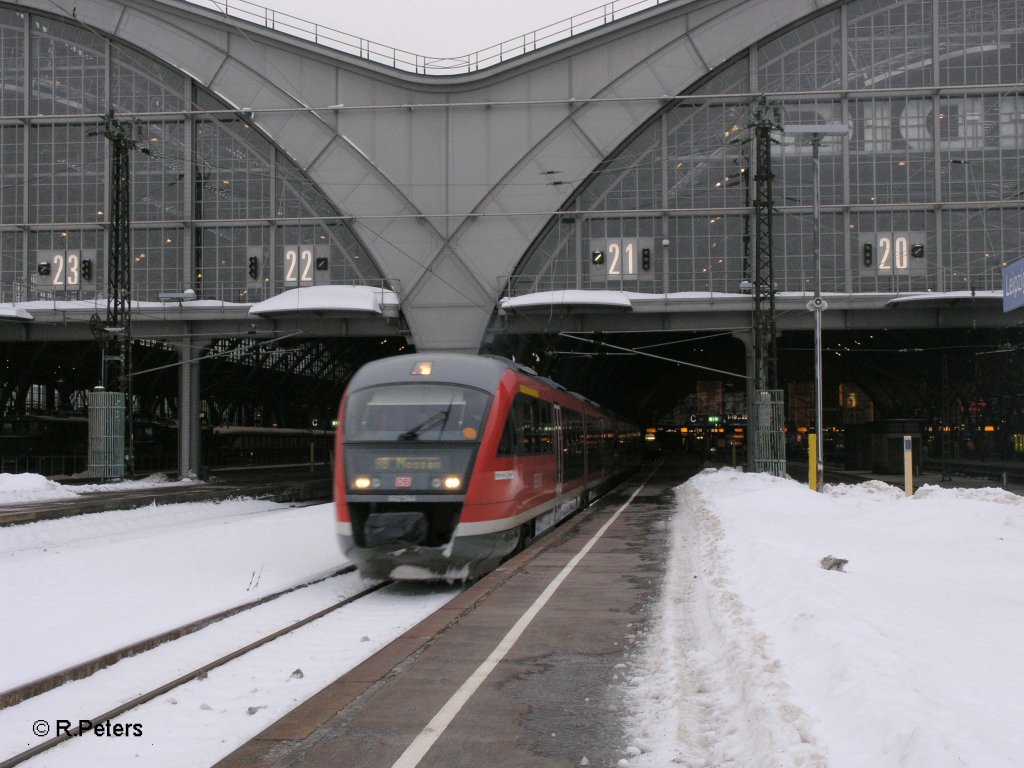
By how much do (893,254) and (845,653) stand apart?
41.4 meters

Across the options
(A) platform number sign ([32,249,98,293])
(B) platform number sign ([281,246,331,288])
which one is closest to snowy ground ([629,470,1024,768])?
(B) platform number sign ([281,246,331,288])

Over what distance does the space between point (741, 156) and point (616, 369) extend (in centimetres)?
2646

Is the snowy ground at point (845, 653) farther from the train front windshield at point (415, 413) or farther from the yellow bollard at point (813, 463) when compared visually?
the yellow bollard at point (813, 463)

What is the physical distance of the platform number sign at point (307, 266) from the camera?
4641cm

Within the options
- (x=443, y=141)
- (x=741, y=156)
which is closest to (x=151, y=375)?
(x=443, y=141)

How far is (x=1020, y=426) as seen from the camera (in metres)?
67.1

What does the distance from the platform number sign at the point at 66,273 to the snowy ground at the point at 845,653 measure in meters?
40.5

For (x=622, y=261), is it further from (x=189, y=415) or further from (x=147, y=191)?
(x=147, y=191)

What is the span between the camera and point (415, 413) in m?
14.5

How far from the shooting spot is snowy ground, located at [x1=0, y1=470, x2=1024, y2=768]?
5.89 m

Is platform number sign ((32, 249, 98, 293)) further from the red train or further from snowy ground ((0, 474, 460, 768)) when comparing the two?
the red train

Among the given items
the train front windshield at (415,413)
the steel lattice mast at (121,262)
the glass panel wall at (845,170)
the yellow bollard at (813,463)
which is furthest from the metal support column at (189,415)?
the train front windshield at (415,413)

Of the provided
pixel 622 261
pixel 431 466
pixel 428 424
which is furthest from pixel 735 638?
pixel 622 261

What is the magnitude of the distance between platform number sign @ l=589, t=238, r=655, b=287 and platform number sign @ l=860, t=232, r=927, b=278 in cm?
986
